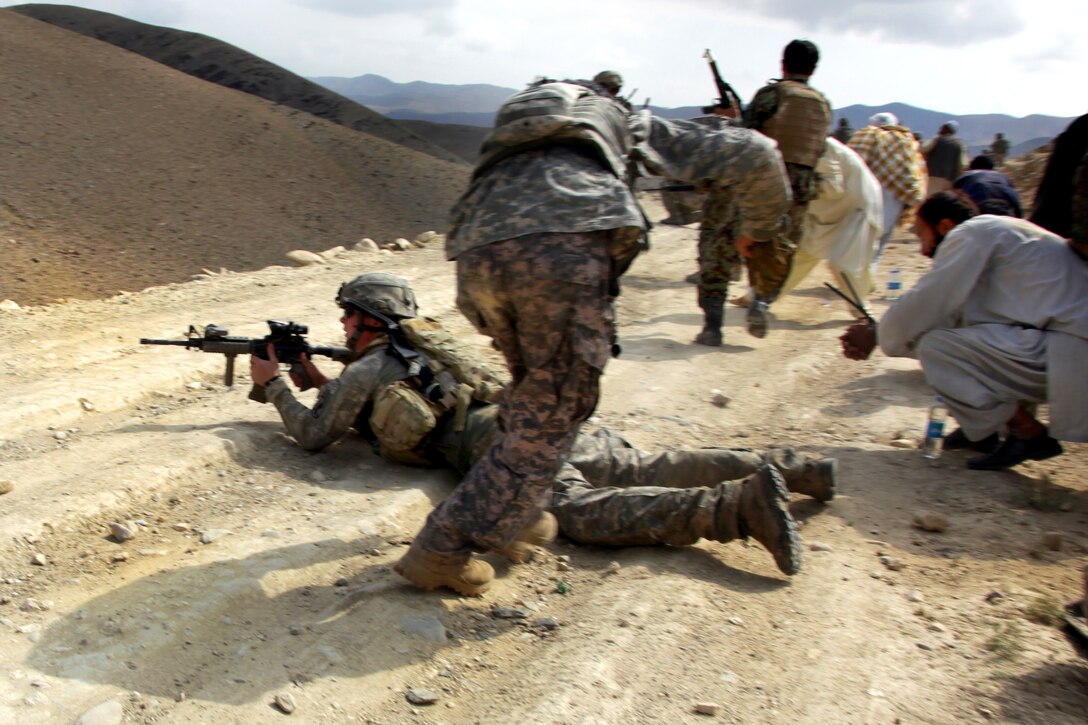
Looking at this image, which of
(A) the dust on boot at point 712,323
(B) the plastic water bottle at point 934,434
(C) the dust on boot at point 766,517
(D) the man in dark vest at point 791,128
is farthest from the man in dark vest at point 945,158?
(C) the dust on boot at point 766,517

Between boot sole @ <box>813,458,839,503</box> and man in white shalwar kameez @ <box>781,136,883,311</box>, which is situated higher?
man in white shalwar kameez @ <box>781,136,883,311</box>

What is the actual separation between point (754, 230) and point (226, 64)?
884 inches

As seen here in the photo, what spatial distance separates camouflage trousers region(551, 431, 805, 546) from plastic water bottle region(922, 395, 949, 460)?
3.81 ft

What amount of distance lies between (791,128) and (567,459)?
376cm

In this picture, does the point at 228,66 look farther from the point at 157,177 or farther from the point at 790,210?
the point at 790,210

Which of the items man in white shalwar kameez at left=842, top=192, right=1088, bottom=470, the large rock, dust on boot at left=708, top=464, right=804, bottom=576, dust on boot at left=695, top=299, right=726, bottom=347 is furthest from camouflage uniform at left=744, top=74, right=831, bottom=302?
the large rock

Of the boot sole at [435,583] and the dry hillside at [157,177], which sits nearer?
the boot sole at [435,583]

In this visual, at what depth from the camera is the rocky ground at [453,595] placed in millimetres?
2695

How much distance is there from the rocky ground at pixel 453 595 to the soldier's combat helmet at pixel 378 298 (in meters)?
0.71

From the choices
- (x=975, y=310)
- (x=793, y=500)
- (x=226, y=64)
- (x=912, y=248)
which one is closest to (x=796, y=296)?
(x=912, y=248)

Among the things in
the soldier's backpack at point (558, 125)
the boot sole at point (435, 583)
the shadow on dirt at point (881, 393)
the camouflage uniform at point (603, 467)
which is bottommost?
the boot sole at point (435, 583)

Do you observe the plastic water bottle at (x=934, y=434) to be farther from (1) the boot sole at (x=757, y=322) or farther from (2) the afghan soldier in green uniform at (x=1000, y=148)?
(2) the afghan soldier in green uniform at (x=1000, y=148)

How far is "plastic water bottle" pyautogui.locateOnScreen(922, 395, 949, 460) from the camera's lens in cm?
473

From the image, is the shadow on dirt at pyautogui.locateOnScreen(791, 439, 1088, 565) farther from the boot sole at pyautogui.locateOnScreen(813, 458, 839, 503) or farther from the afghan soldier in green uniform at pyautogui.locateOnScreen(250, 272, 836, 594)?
the afghan soldier in green uniform at pyautogui.locateOnScreen(250, 272, 836, 594)
